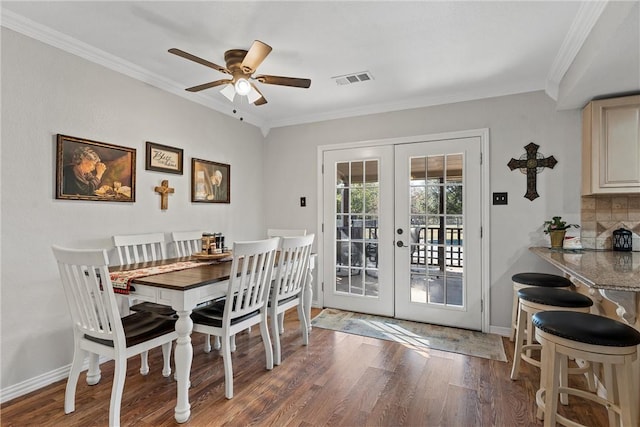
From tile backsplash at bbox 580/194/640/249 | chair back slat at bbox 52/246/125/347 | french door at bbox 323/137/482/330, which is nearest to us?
chair back slat at bbox 52/246/125/347

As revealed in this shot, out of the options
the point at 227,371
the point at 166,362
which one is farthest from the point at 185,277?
the point at 166,362

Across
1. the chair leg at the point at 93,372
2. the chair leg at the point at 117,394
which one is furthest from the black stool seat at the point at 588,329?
the chair leg at the point at 93,372

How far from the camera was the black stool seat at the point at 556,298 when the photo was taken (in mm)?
1989

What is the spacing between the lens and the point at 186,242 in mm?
3326

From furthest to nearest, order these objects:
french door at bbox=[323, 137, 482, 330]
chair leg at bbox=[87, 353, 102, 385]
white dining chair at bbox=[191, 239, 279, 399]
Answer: french door at bbox=[323, 137, 482, 330] → chair leg at bbox=[87, 353, 102, 385] → white dining chair at bbox=[191, 239, 279, 399]

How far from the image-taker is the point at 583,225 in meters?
2.99

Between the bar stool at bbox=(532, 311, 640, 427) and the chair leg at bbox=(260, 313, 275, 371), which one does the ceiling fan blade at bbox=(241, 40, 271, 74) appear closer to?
the chair leg at bbox=(260, 313, 275, 371)

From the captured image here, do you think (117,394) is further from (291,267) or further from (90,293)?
(291,267)

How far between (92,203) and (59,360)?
3.81 feet

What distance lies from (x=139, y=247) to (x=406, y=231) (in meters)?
2.64

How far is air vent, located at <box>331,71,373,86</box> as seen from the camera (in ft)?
9.97

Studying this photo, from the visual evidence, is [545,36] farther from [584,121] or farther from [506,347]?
[506,347]

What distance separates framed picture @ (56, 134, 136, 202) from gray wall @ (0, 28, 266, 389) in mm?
53

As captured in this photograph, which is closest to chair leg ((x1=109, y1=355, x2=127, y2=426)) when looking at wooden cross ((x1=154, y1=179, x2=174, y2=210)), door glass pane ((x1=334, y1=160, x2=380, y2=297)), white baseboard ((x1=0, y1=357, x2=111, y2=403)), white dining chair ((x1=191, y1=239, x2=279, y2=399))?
white dining chair ((x1=191, y1=239, x2=279, y2=399))
